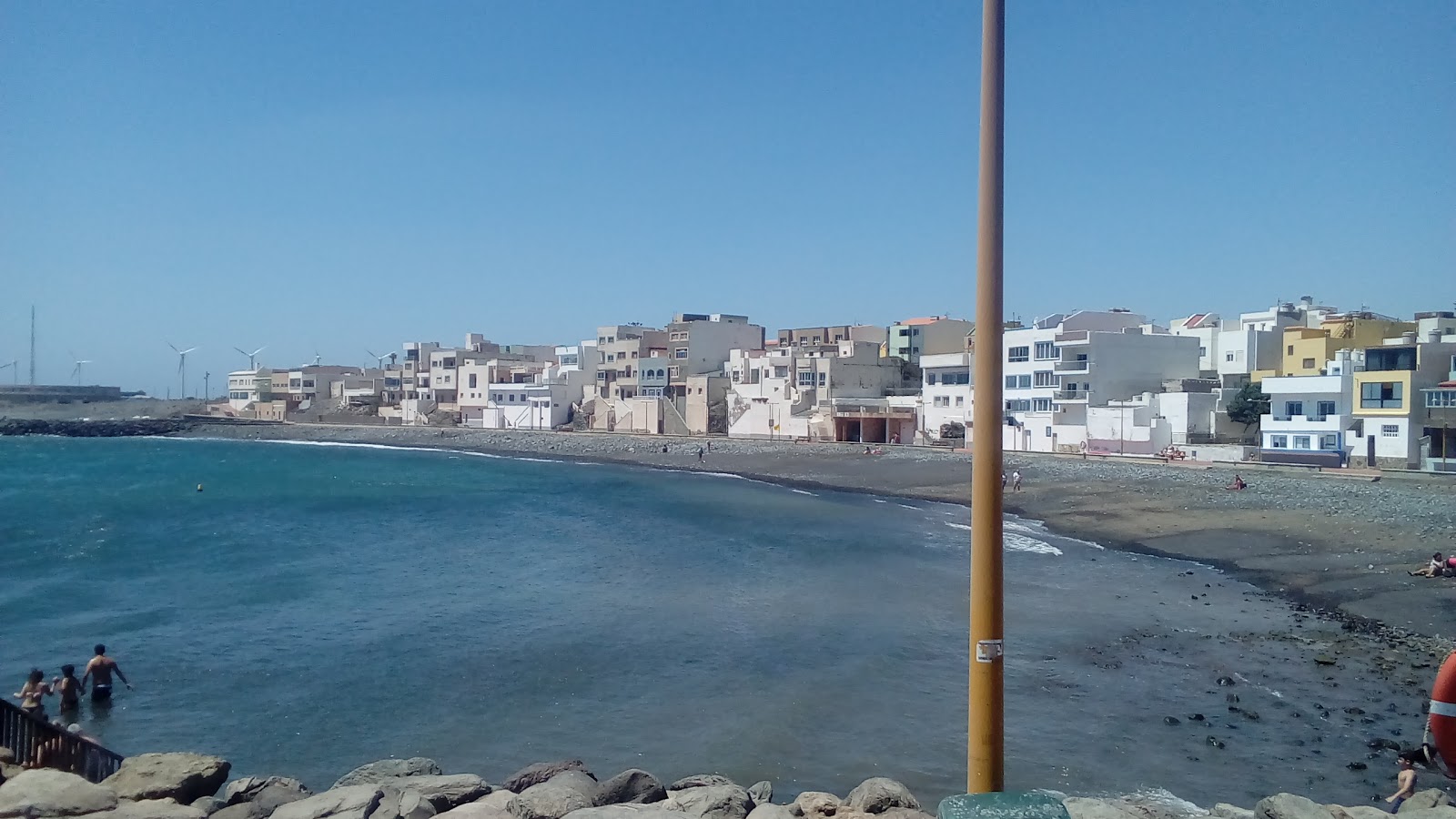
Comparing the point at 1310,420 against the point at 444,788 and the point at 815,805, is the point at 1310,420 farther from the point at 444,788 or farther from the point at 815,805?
the point at 444,788

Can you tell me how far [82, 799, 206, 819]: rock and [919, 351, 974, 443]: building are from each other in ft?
190

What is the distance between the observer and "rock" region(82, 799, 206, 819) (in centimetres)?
749

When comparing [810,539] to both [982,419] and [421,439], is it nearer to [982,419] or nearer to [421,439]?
[982,419]

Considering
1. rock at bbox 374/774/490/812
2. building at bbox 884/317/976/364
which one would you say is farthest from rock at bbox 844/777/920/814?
building at bbox 884/317/976/364

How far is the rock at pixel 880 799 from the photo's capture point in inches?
332

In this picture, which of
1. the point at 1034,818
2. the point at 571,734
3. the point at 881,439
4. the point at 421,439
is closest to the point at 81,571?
the point at 571,734

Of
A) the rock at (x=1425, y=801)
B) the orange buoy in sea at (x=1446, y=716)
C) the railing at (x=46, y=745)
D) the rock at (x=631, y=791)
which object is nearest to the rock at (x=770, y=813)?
the rock at (x=631, y=791)

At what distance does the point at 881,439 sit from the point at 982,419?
67.2 meters

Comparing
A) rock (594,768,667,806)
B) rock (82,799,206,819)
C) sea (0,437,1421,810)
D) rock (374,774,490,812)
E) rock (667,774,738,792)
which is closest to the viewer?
rock (82,799,206,819)

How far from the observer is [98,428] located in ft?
401

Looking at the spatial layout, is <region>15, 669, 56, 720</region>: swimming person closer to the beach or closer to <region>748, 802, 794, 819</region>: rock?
<region>748, 802, 794, 819</region>: rock

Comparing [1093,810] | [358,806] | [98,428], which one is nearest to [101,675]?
[358,806]

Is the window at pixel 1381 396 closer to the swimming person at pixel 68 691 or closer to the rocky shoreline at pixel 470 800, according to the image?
the rocky shoreline at pixel 470 800

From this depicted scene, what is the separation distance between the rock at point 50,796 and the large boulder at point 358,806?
0.97 m
